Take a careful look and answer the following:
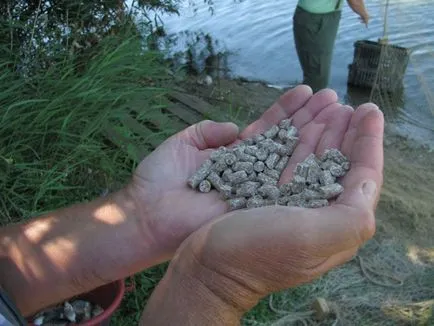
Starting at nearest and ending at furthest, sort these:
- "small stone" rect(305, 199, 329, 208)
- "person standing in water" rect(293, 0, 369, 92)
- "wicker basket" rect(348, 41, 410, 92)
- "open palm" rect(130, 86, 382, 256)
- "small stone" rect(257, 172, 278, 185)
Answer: "small stone" rect(305, 199, 329, 208), "open palm" rect(130, 86, 382, 256), "small stone" rect(257, 172, 278, 185), "person standing in water" rect(293, 0, 369, 92), "wicker basket" rect(348, 41, 410, 92)

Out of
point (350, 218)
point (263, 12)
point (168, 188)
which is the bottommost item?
point (263, 12)

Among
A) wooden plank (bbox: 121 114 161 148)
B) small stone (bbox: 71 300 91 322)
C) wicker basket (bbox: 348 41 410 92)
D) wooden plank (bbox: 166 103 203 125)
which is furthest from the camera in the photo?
wicker basket (bbox: 348 41 410 92)

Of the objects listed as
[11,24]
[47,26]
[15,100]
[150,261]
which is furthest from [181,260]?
[47,26]

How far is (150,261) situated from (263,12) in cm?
636

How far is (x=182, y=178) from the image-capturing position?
5.81 ft

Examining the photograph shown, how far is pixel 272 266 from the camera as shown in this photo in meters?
1.25

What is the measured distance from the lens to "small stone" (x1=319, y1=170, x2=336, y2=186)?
5.05ft

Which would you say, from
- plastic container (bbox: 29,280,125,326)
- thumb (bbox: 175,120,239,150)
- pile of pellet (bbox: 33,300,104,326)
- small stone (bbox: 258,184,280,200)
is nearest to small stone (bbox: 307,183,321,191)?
small stone (bbox: 258,184,280,200)

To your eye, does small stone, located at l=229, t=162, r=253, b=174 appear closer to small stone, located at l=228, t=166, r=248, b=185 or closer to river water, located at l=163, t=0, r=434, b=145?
small stone, located at l=228, t=166, r=248, b=185

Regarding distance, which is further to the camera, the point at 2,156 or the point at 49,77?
the point at 49,77

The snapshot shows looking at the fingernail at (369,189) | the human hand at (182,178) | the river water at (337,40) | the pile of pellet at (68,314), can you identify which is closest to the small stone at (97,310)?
the pile of pellet at (68,314)

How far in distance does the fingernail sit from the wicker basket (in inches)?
148

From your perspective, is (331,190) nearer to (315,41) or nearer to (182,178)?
(182,178)

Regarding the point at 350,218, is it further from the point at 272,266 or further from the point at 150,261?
the point at 150,261
